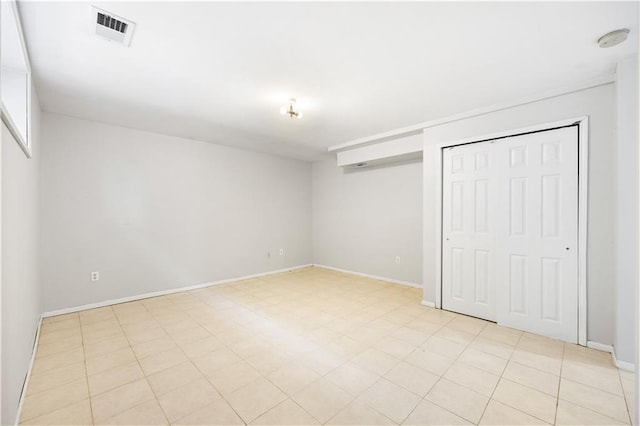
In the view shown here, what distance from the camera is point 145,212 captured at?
4.12 m

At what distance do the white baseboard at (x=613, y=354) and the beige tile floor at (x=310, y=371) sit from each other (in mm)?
70

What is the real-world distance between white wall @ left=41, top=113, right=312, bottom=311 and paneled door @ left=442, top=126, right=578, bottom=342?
3.53m

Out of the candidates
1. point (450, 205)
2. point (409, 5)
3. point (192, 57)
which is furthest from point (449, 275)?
point (192, 57)

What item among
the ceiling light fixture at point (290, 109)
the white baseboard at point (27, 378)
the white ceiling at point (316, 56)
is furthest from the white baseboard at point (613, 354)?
the white baseboard at point (27, 378)

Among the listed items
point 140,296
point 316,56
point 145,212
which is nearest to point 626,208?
point 316,56

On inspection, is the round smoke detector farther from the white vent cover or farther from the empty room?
the white vent cover

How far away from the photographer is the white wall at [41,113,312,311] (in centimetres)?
348

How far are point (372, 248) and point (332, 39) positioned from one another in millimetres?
4086

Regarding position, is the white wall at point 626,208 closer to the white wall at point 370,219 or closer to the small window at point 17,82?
the white wall at point 370,219

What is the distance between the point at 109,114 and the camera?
11.3ft

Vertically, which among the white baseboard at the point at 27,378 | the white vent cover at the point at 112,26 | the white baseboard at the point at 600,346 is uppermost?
the white vent cover at the point at 112,26

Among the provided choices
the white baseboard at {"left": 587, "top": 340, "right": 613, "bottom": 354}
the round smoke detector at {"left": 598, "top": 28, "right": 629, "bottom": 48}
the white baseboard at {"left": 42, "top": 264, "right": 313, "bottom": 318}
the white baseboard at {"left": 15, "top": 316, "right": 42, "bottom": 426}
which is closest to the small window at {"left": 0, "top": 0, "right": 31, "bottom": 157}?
the white baseboard at {"left": 15, "top": 316, "right": 42, "bottom": 426}

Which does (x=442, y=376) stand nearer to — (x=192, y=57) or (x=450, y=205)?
(x=450, y=205)

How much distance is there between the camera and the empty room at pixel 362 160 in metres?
1.76
